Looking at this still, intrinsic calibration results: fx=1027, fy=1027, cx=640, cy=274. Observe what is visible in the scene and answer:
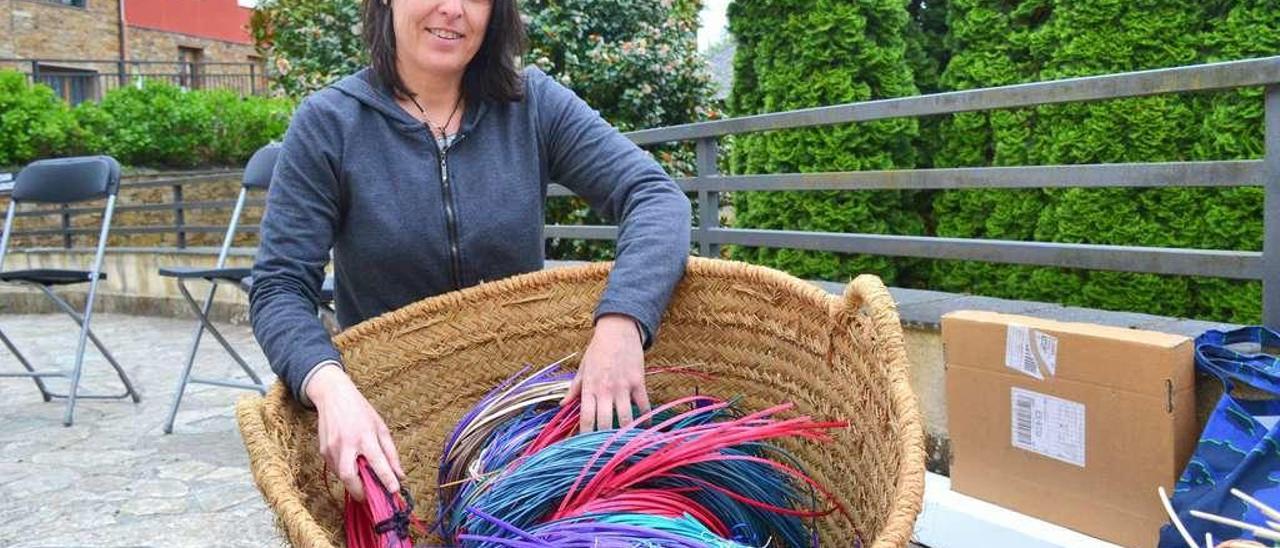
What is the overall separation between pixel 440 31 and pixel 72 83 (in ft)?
63.9

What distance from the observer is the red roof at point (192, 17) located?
2006cm

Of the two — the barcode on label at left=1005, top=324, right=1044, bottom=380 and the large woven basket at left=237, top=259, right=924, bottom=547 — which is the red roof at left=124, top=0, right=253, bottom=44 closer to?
the barcode on label at left=1005, top=324, right=1044, bottom=380

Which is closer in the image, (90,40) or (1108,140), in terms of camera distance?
(1108,140)

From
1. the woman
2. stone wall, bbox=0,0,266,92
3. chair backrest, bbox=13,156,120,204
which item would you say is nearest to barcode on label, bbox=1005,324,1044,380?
the woman

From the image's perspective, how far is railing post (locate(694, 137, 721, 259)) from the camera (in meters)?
4.15

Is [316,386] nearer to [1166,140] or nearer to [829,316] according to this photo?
[829,316]

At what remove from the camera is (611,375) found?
45.6 inches

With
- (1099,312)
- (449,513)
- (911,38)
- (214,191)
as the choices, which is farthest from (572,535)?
(214,191)

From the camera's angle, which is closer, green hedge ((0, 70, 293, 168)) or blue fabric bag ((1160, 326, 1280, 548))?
blue fabric bag ((1160, 326, 1280, 548))

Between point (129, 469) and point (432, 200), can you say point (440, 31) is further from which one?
point (129, 469)

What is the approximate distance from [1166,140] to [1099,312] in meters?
1.40

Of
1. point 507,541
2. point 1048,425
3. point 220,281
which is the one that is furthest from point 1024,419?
point 220,281

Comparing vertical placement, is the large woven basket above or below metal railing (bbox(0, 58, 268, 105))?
below

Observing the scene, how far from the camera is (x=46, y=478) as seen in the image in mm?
3570
